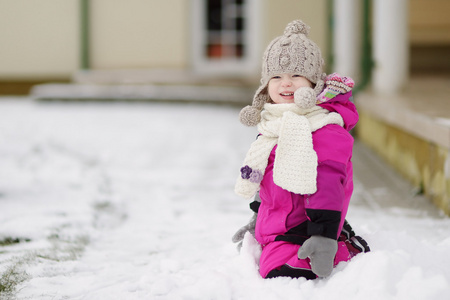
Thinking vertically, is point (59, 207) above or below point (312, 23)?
below

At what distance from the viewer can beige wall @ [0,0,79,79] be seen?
31.3 ft

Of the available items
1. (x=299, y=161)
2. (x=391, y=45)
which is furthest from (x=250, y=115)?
(x=391, y=45)

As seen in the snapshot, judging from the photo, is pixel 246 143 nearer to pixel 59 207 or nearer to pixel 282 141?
pixel 59 207

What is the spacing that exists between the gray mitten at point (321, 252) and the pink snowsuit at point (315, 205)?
0.06 feet

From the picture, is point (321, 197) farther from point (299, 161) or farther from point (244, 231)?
point (244, 231)

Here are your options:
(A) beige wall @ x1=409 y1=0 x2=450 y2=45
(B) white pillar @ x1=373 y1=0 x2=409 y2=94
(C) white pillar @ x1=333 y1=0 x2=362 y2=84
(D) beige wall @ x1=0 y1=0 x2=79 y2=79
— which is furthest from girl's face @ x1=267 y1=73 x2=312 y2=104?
(D) beige wall @ x1=0 y1=0 x2=79 y2=79

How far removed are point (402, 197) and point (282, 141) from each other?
1.59 m

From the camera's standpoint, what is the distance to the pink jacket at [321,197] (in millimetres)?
1565

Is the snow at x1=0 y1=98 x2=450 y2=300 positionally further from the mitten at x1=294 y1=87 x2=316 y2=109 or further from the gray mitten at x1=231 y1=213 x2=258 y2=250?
the mitten at x1=294 y1=87 x2=316 y2=109

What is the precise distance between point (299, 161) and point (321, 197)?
4.6 inches

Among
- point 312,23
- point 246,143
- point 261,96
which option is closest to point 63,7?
point 312,23

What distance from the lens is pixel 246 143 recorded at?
194 inches

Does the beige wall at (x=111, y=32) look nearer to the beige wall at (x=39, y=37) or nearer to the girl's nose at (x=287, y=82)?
the beige wall at (x=39, y=37)

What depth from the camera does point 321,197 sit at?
1.57m
